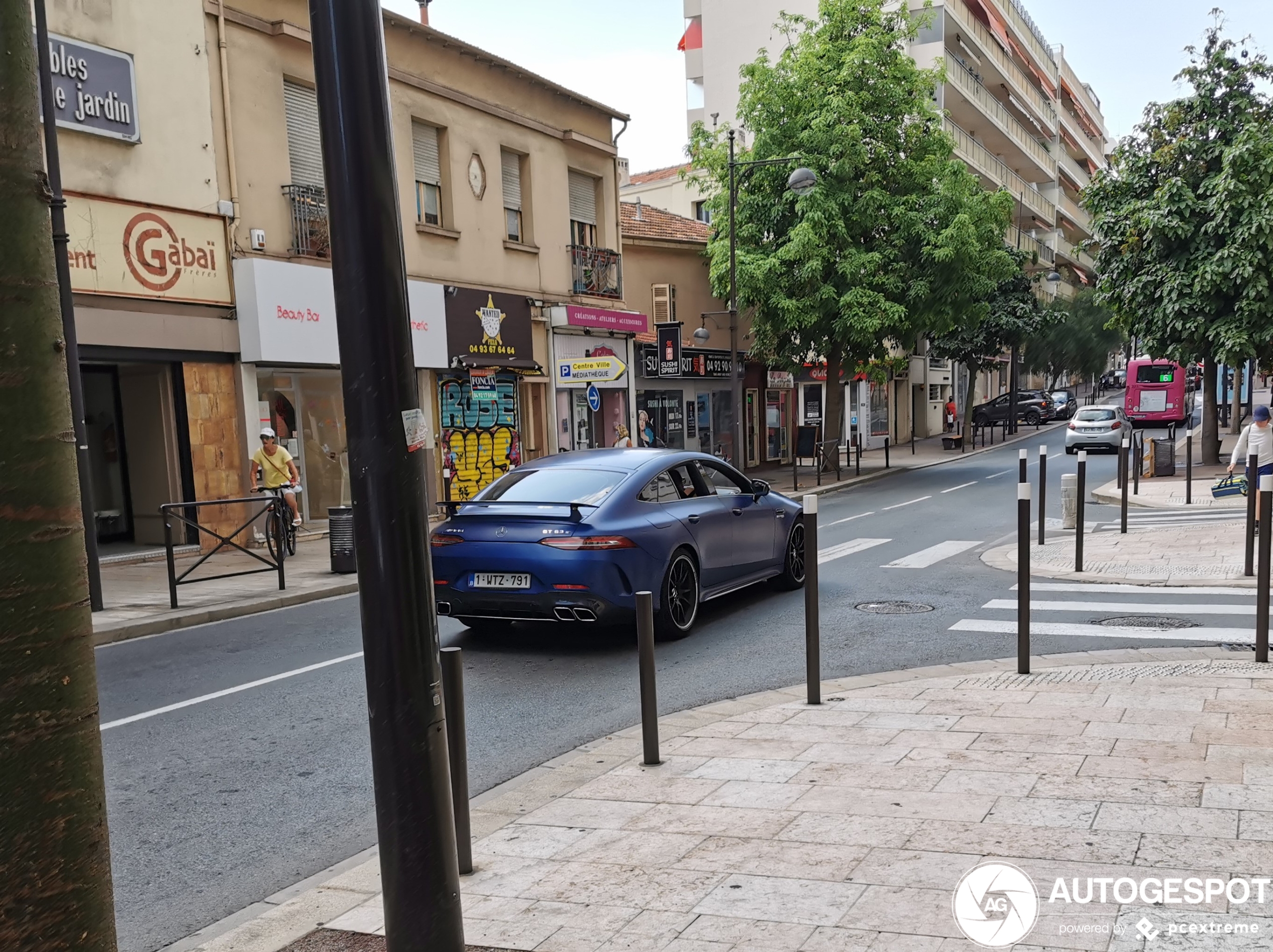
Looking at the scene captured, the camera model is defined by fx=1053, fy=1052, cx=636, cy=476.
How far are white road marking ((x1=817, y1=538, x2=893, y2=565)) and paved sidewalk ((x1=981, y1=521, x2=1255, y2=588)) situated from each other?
161cm

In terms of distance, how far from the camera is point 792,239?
26.6 m

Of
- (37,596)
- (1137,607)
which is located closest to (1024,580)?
(1137,607)

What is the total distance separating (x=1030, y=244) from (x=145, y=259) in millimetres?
59013

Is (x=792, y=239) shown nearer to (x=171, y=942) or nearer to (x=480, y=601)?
(x=480, y=601)

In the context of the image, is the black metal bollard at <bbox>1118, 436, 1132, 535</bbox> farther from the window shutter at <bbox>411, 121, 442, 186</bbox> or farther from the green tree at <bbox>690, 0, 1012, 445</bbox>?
the window shutter at <bbox>411, 121, 442, 186</bbox>

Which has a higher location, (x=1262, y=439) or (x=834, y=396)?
(x=834, y=396)

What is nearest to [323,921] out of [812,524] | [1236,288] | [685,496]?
[812,524]

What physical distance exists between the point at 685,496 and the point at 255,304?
A: 9.49 meters

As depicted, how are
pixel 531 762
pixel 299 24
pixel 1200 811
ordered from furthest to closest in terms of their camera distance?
pixel 299 24, pixel 531 762, pixel 1200 811

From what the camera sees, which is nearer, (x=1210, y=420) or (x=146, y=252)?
(x=146, y=252)

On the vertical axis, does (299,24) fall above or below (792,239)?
above

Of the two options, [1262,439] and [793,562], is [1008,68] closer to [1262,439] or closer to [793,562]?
[1262,439]

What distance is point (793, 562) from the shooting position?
10773mm

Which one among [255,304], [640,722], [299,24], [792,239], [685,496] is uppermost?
[299,24]
